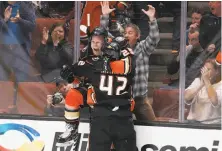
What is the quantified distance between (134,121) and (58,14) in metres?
1.14

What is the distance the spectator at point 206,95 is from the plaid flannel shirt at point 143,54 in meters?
0.38

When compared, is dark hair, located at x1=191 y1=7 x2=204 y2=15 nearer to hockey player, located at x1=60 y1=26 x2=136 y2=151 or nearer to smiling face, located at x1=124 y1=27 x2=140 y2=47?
smiling face, located at x1=124 y1=27 x2=140 y2=47

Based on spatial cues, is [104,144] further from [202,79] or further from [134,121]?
[202,79]

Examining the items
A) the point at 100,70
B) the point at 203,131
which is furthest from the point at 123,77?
the point at 203,131

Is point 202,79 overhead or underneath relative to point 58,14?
underneath

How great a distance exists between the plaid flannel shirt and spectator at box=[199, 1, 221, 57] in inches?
15.2

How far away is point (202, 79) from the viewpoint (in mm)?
4516

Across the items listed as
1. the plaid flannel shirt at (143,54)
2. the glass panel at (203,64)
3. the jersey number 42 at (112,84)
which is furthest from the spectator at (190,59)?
the jersey number 42 at (112,84)

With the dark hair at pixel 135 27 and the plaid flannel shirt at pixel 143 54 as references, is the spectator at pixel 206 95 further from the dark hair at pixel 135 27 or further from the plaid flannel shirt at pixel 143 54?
the dark hair at pixel 135 27

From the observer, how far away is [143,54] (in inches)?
183

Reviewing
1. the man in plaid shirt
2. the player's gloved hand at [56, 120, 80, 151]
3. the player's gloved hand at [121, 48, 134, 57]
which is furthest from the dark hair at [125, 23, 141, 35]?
the player's gloved hand at [56, 120, 80, 151]

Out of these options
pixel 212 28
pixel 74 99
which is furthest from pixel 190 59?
pixel 74 99

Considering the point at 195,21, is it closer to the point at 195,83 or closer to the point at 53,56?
the point at 195,83

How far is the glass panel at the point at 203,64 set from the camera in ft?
14.7
